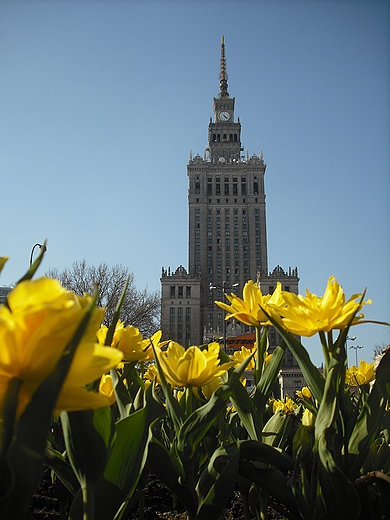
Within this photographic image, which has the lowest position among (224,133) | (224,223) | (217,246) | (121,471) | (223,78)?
(121,471)

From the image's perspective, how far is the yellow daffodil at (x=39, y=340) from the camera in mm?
498

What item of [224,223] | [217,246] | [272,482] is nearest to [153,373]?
[272,482]

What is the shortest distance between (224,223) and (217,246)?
4.14 meters

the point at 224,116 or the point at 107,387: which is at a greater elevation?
the point at 224,116

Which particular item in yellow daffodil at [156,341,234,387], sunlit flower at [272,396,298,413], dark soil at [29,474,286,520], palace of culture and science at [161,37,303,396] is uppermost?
palace of culture and science at [161,37,303,396]

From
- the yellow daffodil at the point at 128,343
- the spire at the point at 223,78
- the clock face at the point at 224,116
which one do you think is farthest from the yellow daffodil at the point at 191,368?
the spire at the point at 223,78

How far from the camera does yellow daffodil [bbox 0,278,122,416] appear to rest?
50 centimetres

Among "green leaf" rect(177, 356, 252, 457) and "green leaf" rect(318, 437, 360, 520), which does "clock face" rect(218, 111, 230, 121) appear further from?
"green leaf" rect(318, 437, 360, 520)

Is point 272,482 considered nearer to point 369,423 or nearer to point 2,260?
point 369,423

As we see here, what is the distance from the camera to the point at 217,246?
227 ft

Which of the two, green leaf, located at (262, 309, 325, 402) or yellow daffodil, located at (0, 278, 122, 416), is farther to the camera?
green leaf, located at (262, 309, 325, 402)

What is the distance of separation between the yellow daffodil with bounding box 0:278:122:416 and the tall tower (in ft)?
215

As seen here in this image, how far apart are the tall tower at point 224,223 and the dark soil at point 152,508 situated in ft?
210

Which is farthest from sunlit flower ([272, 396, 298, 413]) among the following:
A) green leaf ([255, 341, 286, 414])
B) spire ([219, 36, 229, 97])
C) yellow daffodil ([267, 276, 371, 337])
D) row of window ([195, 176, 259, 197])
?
spire ([219, 36, 229, 97])
